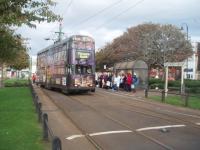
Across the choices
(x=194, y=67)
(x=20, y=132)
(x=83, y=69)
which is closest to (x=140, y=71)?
(x=83, y=69)

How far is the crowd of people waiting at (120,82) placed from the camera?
44112 mm

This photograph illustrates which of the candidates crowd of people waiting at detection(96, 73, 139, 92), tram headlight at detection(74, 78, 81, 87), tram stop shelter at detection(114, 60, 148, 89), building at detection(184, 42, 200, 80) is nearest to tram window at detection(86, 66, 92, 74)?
tram headlight at detection(74, 78, 81, 87)

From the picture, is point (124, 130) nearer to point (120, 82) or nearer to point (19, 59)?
point (120, 82)

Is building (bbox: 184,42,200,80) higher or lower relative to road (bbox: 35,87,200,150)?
higher

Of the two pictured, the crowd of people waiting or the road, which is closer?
the road

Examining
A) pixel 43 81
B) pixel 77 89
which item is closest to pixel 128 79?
pixel 77 89

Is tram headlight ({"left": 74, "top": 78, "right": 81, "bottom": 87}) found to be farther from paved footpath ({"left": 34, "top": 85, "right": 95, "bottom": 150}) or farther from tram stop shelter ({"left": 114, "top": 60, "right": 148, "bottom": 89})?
paved footpath ({"left": 34, "top": 85, "right": 95, "bottom": 150})

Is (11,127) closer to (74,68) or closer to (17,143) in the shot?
(17,143)

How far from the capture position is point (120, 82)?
47500mm

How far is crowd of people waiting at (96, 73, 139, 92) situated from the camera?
44112mm

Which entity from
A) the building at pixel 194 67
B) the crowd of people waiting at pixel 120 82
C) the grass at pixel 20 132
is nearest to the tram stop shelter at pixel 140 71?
the crowd of people waiting at pixel 120 82

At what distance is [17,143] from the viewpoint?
500 inches

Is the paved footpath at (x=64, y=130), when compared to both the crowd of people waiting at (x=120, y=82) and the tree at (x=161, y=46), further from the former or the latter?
the tree at (x=161, y=46)

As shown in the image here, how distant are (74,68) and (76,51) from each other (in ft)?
4.20
